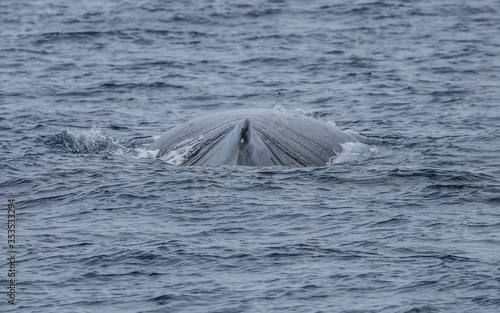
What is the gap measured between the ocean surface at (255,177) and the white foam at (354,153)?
0.22 feet

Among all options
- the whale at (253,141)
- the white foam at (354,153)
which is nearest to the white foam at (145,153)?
the whale at (253,141)

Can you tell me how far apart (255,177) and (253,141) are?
0.68 metres

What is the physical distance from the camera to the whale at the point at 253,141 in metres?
17.0

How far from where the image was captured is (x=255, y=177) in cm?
1664

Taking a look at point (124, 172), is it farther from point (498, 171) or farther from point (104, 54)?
point (104, 54)

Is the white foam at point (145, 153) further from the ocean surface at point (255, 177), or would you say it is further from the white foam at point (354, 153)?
the white foam at point (354, 153)

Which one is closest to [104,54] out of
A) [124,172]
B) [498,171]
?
[124,172]

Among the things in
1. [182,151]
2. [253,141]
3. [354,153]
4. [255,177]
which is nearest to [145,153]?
[182,151]

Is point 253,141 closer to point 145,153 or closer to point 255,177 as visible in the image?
point 255,177

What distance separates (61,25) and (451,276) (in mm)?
25833

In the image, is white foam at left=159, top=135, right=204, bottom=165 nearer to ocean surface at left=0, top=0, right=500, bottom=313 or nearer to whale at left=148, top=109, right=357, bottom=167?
whale at left=148, top=109, right=357, bottom=167

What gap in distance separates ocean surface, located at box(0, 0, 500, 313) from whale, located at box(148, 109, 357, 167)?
27 cm

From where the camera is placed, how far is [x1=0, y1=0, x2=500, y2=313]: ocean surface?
484 inches

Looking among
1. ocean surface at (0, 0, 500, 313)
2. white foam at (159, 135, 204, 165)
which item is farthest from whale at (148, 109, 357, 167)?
ocean surface at (0, 0, 500, 313)
